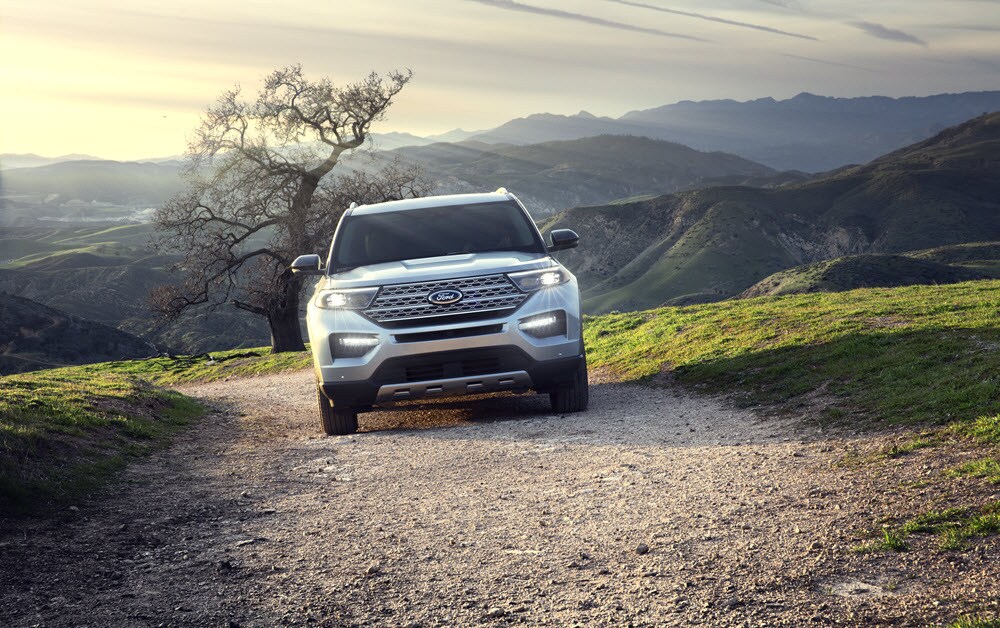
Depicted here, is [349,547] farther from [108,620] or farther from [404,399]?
[404,399]

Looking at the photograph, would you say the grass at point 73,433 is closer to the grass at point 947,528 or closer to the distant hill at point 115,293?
the grass at point 947,528

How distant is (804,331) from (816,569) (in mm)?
8563

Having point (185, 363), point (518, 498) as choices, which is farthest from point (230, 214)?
point (518, 498)

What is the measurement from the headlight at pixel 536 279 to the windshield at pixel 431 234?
91 cm

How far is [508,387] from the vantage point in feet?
27.8

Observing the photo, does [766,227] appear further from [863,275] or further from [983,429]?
[983,429]

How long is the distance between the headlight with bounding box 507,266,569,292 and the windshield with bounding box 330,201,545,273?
36.0 inches

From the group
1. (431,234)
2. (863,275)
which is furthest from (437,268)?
(863,275)

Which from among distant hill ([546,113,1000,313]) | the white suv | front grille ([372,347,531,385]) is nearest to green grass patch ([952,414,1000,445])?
the white suv

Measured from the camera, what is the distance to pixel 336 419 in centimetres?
927

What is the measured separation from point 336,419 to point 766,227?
430 ft

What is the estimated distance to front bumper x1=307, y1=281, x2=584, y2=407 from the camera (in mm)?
8273

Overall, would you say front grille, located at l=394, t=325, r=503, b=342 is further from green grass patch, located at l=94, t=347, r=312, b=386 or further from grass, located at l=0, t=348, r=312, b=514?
green grass patch, located at l=94, t=347, r=312, b=386

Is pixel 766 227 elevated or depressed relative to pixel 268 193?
depressed
